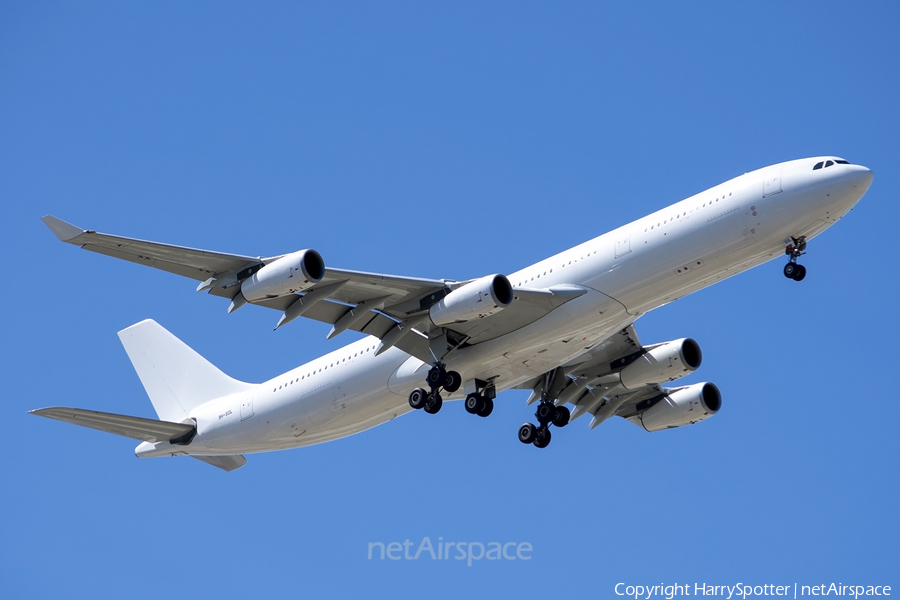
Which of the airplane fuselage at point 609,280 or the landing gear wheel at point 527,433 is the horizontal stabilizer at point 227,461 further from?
the landing gear wheel at point 527,433

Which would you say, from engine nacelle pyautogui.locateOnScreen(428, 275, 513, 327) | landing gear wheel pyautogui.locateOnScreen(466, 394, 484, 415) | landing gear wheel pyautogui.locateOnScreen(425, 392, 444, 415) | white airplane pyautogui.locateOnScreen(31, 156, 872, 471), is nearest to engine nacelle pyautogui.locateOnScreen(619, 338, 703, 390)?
white airplane pyautogui.locateOnScreen(31, 156, 872, 471)

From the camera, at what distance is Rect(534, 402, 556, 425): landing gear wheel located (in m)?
34.3

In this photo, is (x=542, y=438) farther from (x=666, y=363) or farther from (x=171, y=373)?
(x=171, y=373)

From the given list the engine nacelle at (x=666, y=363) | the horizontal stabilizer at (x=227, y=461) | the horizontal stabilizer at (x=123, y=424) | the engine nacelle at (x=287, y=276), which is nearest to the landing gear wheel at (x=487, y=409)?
the engine nacelle at (x=666, y=363)

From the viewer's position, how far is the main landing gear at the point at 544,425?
34.2m

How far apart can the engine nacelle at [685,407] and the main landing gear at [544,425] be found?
4.10 meters

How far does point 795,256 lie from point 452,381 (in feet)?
32.4

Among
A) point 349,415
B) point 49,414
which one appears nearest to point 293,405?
point 349,415

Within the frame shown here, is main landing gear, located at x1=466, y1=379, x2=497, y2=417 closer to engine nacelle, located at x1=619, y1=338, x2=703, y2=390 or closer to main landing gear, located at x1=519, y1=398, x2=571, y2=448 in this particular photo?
main landing gear, located at x1=519, y1=398, x2=571, y2=448

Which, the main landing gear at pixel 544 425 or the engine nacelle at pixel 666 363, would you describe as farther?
the main landing gear at pixel 544 425

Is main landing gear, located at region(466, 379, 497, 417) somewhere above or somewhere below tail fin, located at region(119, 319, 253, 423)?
below

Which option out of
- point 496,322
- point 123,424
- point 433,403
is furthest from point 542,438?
point 123,424

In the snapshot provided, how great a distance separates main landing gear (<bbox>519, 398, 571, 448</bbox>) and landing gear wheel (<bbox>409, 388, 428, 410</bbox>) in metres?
5.15

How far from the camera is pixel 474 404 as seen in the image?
102 feet
